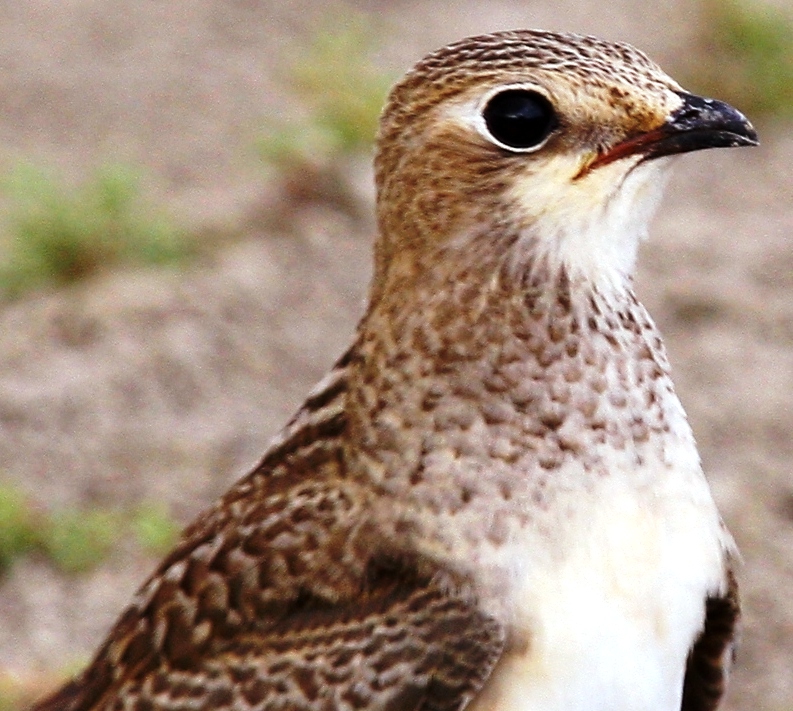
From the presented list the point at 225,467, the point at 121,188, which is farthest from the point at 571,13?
the point at 225,467

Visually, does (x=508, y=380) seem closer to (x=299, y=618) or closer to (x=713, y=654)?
(x=299, y=618)

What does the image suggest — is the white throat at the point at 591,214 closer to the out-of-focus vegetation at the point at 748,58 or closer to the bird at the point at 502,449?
the bird at the point at 502,449

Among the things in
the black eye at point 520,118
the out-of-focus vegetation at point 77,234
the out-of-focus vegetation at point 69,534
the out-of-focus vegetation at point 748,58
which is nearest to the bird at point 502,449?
the black eye at point 520,118

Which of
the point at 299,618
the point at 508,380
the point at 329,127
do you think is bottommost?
the point at 299,618

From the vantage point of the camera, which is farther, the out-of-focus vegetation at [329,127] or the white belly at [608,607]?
the out-of-focus vegetation at [329,127]

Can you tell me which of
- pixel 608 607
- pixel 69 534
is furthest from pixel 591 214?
pixel 69 534

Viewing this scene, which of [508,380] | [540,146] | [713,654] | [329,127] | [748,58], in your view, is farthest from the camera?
[748,58]
